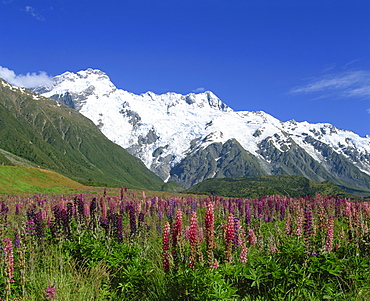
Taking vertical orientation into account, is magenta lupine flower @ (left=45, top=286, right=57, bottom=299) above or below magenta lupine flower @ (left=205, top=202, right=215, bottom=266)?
below

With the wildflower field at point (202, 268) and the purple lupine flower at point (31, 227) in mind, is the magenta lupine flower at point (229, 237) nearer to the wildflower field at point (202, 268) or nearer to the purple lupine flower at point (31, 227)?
the wildflower field at point (202, 268)

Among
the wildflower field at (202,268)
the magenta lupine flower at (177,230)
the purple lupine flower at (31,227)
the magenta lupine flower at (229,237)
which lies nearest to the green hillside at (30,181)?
the purple lupine flower at (31,227)

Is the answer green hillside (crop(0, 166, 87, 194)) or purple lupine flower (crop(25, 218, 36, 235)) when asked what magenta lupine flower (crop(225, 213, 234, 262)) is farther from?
green hillside (crop(0, 166, 87, 194))

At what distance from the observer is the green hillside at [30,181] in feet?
192

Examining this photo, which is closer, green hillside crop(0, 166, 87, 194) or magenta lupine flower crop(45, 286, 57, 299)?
magenta lupine flower crop(45, 286, 57, 299)

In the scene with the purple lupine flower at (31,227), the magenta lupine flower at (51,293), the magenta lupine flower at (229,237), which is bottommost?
the magenta lupine flower at (51,293)

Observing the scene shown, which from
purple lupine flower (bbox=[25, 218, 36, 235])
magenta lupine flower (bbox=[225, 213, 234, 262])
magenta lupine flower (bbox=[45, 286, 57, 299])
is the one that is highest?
magenta lupine flower (bbox=[225, 213, 234, 262])

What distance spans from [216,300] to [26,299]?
158 inches

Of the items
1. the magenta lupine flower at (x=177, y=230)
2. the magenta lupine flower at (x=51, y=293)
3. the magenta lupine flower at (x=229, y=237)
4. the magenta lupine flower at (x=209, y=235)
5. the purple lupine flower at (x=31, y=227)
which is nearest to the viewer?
the magenta lupine flower at (x=51, y=293)

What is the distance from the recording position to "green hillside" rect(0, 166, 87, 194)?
192ft

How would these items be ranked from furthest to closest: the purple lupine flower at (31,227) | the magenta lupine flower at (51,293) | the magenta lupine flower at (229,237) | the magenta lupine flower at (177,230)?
the purple lupine flower at (31,227) → the magenta lupine flower at (177,230) → the magenta lupine flower at (229,237) → the magenta lupine flower at (51,293)

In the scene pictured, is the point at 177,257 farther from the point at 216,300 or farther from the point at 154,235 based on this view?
the point at 154,235

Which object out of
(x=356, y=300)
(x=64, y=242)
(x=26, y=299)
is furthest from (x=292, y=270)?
(x=64, y=242)

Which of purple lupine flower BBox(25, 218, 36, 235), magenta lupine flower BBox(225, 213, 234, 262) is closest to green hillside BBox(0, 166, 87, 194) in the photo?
purple lupine flower BBox(25, 218, 36, 235)
